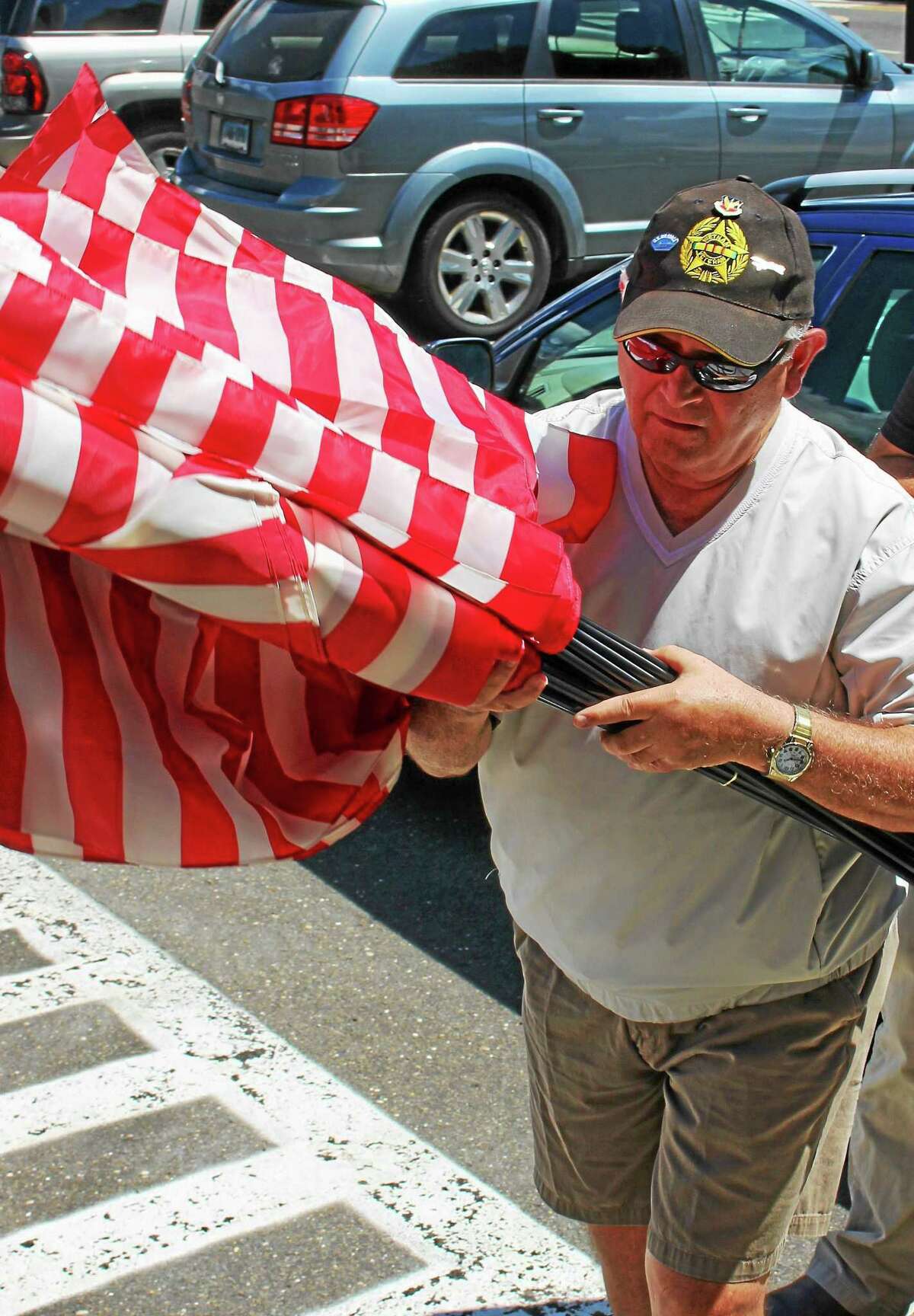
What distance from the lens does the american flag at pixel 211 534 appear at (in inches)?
70.1

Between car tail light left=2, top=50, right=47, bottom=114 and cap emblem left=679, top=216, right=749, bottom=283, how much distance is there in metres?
11.1

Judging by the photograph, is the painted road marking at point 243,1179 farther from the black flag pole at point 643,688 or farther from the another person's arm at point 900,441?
the another person's arm at point 900,441

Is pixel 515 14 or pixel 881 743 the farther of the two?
pixel 515 14

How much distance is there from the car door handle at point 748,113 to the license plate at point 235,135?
3136 mm

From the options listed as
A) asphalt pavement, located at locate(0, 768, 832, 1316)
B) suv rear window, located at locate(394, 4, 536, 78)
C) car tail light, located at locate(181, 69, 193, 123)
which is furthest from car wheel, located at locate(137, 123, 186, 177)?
asphalt pavement, located at locate(0, 768, 832, 1316)

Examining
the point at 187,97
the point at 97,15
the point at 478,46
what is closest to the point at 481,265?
the point at 478,46

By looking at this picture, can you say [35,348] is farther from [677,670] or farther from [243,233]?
[677,670]

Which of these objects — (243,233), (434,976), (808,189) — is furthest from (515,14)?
(243,233)

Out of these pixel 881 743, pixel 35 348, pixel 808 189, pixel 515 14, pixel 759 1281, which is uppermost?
pixel 515 14

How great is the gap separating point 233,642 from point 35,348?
0.48m

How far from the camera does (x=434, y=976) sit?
4375 millimetres

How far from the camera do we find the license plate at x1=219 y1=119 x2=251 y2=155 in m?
10.4

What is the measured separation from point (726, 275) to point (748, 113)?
9.04 meters

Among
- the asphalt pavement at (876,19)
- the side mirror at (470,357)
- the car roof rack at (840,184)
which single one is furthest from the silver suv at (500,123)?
the asphalt pavement at (876,19)
